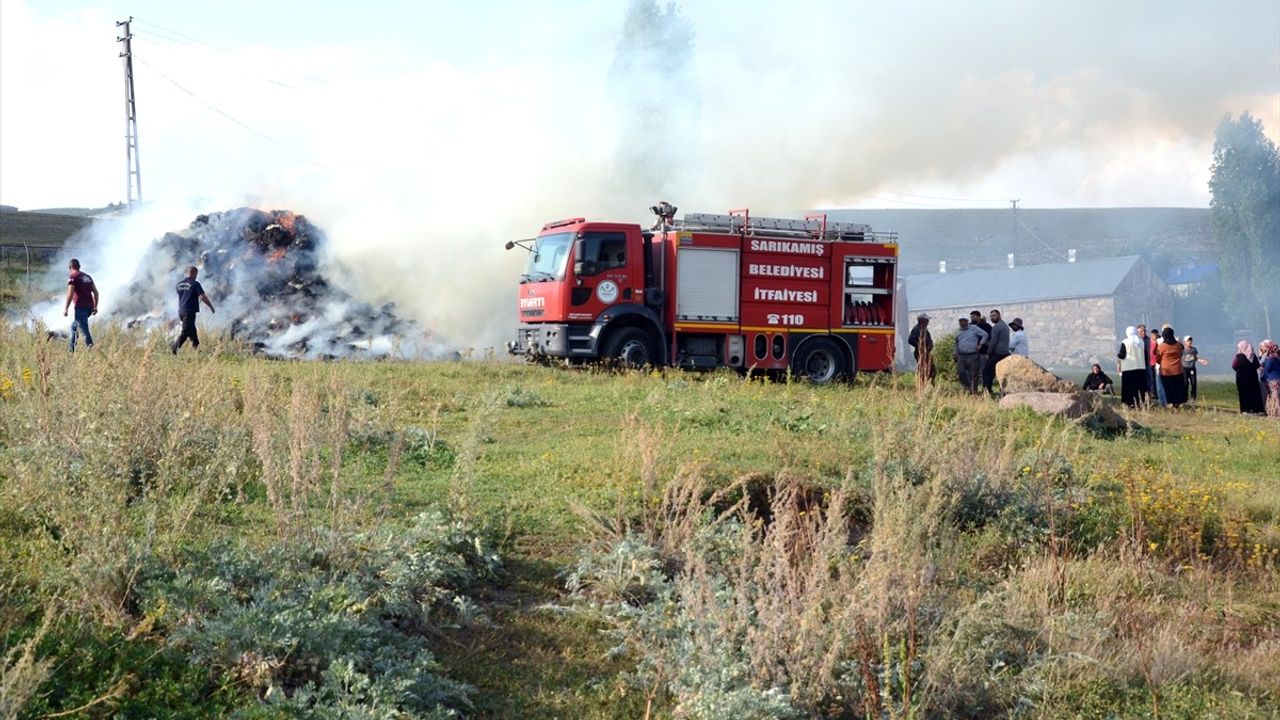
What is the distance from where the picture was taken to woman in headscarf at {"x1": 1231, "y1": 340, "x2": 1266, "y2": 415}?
781 inches

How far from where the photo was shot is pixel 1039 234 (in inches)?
4094

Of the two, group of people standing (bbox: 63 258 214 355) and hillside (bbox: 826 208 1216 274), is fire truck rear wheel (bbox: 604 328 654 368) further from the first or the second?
hillside (bbox: 826 208 1216 274)

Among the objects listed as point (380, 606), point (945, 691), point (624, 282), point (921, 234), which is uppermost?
point (921, 234)

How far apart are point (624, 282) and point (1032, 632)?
13556 mm

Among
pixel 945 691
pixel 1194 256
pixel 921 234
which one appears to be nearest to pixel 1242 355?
pixel 945 691

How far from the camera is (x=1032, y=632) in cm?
639

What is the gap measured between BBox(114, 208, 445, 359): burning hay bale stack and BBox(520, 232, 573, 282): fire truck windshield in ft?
17.0

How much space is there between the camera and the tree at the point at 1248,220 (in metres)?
59.2

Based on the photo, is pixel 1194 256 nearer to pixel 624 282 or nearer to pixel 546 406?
pixel 624 282

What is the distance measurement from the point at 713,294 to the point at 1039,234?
302ft

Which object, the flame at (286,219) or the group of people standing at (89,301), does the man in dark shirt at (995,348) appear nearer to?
the group of people standing at (89,301)

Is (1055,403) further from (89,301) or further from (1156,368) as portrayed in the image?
Answer: (89,301)

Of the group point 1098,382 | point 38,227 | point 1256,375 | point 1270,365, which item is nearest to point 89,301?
point 1098,382

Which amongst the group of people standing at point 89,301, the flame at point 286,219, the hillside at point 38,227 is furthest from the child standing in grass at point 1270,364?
the hillside at point 38,227
